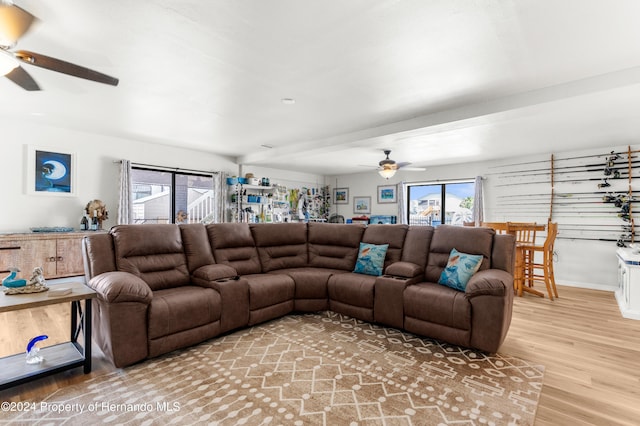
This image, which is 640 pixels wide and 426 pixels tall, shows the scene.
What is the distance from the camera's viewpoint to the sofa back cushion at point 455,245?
3.14 meters

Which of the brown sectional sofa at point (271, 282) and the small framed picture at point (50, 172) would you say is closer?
the brown sectional sofa at point (271, 282)

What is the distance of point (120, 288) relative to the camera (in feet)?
7.64

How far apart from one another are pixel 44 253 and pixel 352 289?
4.15m

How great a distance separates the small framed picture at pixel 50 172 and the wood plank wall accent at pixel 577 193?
790 centimetres

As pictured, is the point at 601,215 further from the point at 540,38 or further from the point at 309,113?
the point at 309,113

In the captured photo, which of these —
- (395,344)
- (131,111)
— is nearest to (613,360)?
(395,344)

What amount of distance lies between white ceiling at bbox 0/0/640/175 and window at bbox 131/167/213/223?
1.19 metres

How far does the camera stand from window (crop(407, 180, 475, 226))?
7.29 meters

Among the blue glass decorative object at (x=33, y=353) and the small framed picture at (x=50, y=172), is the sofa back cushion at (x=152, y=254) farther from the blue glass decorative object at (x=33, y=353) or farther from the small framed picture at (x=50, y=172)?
the small framed picture at (x=50, y=172)

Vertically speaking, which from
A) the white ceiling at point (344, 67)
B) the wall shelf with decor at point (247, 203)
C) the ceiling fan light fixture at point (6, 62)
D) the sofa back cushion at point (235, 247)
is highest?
the white ceiling at point (344, 67)

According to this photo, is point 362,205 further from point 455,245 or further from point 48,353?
point 48,353

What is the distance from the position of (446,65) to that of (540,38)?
66cm

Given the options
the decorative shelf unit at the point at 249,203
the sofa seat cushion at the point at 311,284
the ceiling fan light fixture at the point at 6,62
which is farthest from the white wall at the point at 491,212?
the ceiling fan light fixture at the point at 6,62

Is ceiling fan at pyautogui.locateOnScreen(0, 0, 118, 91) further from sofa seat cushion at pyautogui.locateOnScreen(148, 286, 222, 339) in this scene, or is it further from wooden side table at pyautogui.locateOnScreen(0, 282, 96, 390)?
sofa seat cushion at pyautogui.locateOnScreen(148, 286, 222, 339)
